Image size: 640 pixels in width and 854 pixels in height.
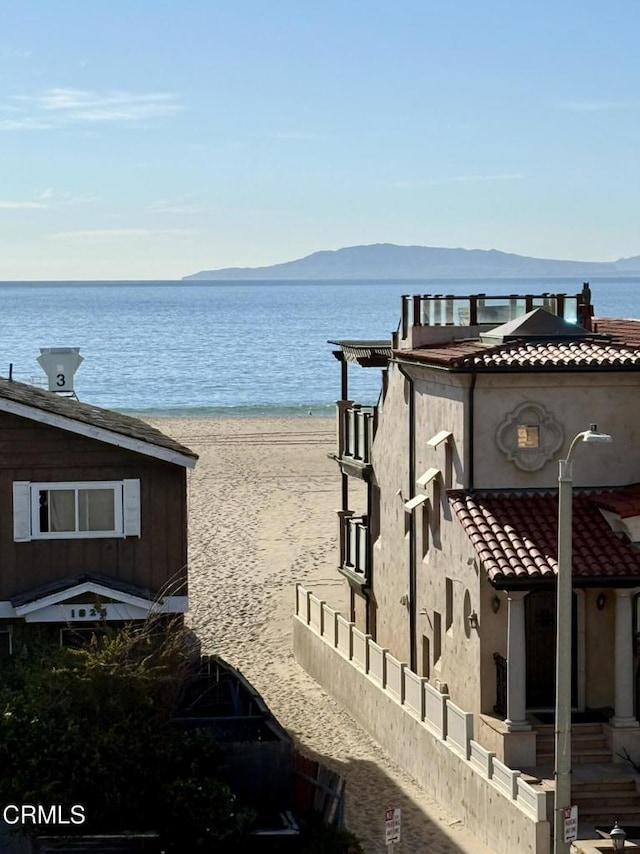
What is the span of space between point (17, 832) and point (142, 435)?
7.08m

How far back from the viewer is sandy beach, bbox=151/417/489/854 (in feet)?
79.7

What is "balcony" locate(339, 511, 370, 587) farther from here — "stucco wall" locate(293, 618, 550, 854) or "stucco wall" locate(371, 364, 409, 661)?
"stucco wall" locate(293, 618, 550, 854)

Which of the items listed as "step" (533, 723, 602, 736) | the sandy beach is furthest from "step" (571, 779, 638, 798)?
the sandy beach

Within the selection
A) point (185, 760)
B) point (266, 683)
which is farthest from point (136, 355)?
point (185, 760)

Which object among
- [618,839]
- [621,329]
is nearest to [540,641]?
[618,839]

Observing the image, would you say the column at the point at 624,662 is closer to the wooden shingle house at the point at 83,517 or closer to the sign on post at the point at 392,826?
the sign on post at the point at 392,826

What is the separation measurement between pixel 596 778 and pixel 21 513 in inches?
379

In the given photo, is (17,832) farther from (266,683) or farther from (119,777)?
(266,683)

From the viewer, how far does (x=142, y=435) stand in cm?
2539

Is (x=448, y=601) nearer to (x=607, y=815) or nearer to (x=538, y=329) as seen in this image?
(x=538, y=329)

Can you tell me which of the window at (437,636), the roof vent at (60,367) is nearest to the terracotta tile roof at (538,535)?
the window at (437,636)

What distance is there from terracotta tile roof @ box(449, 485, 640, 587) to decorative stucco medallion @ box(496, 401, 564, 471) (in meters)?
0.58

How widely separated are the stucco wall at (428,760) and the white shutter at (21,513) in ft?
22.6

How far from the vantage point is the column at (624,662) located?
23.9 meters
